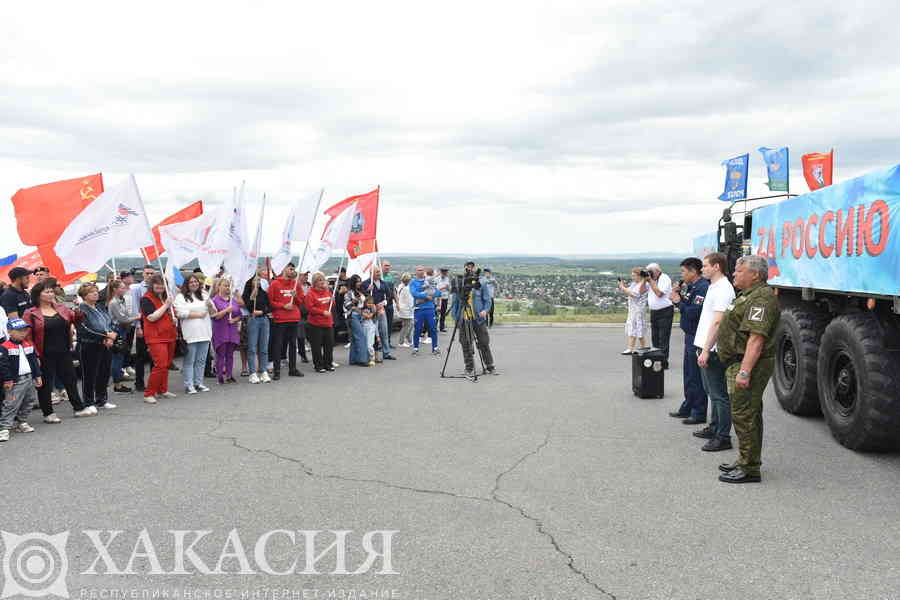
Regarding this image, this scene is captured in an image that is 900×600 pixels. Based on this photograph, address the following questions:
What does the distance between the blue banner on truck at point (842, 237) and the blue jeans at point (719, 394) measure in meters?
1.29

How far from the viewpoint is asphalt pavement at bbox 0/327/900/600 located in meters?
3.95

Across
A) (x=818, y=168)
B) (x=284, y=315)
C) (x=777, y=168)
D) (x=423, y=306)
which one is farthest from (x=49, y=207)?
(x=777, y=168)

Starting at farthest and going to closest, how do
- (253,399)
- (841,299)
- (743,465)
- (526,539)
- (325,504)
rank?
(253,399)
(841,299)
(743,465)
(325,504)
(526,539)

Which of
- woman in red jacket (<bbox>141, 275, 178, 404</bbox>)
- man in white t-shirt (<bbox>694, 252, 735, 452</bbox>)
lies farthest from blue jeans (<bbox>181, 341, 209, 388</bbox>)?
man in white t-shirt (<bbox>694, 252, 735, 452</bbox>)

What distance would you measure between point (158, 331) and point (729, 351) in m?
7.35

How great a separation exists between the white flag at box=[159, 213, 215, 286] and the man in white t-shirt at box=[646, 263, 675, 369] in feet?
22.3

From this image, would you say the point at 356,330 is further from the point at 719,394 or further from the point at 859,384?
the point at 859,384

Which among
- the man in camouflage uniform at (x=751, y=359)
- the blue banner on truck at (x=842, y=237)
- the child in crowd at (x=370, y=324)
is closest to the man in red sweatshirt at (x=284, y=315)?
the child in crowd at (x=370, y=324)

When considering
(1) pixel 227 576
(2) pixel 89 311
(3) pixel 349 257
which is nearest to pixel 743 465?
(1) pixel 227 576

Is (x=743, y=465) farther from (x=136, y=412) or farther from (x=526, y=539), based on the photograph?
(x=136, y=412)

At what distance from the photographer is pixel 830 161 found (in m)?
14.8

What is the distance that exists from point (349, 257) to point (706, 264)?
8931 mm

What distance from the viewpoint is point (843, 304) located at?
7.31 m

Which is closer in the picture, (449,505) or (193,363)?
(449,505)
